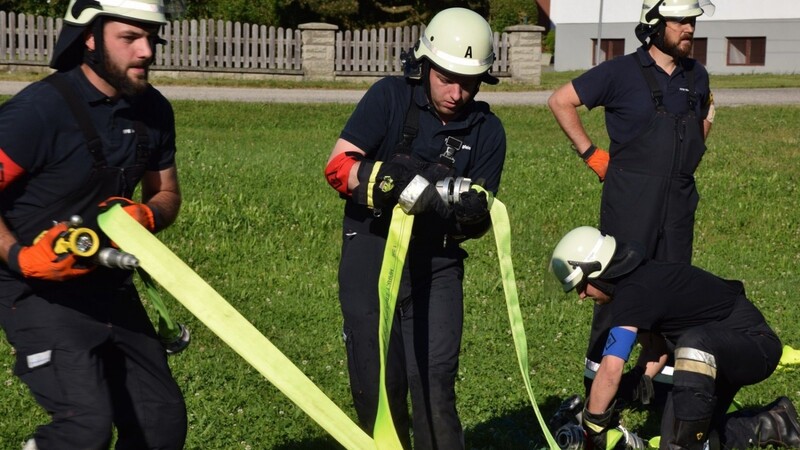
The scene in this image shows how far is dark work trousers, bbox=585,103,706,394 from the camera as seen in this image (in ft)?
23.2

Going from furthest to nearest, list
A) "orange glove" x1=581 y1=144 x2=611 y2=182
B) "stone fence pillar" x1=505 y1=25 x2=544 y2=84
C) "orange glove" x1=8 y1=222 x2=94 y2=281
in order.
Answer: "stone fence pillar" x1=505 y1=25 x2=544 y2=84
"orange glove" x1=581 y1=144 x2=611 y2=182
"orange glove" x1=8 y1=222 x2=94 y2=281

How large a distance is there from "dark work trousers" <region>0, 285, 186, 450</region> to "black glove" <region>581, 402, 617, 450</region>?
82.7 inches

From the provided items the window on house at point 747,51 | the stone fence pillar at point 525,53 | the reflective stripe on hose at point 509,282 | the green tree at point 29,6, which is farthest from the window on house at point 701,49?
the reflective stripe on hose at point 509,282

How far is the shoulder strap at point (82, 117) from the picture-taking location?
4.69 metres

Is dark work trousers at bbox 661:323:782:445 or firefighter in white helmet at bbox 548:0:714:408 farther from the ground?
firefighter in white helmet at bbox 548:0:714:408

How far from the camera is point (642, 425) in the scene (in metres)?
7.21

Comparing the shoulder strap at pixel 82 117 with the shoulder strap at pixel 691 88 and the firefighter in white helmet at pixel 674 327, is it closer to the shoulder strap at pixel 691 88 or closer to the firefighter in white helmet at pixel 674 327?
the firefighter in white helmet at pixel 674 327

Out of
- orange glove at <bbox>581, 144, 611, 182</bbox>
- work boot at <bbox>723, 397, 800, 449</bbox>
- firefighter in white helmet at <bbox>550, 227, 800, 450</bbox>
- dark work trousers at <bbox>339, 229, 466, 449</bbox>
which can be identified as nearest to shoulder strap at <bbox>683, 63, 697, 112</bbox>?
orange glove at <bbox>581, 144, 611, 182</bbox>

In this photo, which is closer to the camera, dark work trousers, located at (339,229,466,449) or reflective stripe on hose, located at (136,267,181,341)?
reflective stripe on hose, located at (136,267,181,341)

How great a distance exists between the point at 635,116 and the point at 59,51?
144 inches

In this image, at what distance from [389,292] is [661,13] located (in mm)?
2857

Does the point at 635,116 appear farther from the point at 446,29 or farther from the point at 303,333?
the point at 303,333

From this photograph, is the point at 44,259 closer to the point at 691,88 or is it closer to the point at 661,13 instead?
the point at 661,13

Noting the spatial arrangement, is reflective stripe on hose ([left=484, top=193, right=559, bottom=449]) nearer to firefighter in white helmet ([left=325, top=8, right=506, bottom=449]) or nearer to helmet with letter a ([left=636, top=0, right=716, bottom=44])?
firefighter in white helmet ([left=325, top=8, right=506, bottom=449])
